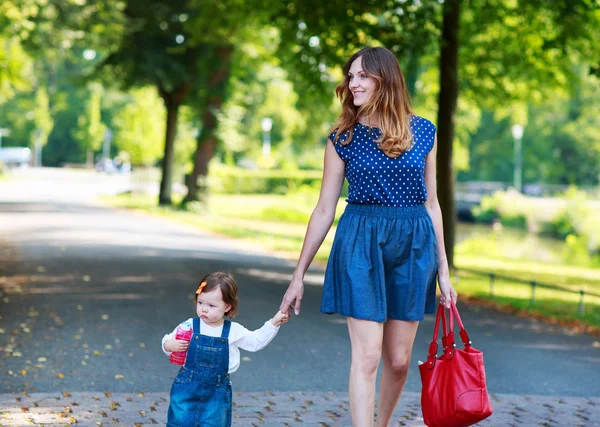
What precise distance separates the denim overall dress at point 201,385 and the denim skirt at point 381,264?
50cm

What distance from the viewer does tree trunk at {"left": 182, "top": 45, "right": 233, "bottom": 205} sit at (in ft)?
97.7

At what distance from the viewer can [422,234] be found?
4.03 metres

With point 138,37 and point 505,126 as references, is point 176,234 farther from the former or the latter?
point 505,126

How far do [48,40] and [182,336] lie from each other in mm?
25612

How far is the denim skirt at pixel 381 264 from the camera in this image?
13.0 feet

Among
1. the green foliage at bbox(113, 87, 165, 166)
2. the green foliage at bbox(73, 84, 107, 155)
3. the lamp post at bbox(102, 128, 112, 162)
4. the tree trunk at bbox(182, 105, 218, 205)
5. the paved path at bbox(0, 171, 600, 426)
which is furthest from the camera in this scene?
the green foliage at bbox(73, 84, 107, 155)

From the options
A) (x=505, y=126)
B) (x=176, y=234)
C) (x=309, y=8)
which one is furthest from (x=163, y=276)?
(x=505, y=126)

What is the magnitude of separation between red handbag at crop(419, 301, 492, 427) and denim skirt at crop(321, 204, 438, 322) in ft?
0.80

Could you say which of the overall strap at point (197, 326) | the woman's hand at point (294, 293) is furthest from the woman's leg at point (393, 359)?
the overall strap at point (197, 326)

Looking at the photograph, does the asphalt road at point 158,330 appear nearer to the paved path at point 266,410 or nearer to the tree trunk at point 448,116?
the paved path at point 266,410

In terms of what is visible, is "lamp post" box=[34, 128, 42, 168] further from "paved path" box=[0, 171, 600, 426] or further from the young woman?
the young woman

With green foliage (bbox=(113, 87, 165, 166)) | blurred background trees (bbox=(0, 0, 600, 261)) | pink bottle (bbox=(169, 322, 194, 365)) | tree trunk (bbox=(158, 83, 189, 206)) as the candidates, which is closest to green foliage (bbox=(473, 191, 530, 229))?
blurred background trees (bbox=(0, 0, 600, 261))

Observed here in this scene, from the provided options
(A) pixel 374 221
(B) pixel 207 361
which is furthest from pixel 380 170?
(B) pixel 207 361

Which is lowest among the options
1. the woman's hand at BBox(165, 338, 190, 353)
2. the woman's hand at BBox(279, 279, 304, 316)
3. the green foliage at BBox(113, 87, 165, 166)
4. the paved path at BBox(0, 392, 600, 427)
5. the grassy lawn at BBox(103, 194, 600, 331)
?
the grassy lawn at BBox(103, 194, 600, 331)
